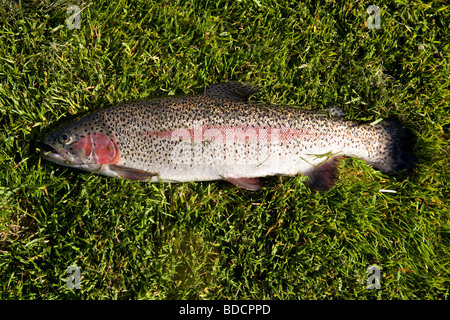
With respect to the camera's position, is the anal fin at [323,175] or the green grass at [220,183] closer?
the green grass at [220,183]

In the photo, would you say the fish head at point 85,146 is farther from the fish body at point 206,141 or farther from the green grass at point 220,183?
the green grass at point 220,183

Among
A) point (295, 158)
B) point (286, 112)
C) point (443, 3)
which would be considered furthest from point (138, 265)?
point (443, 3)

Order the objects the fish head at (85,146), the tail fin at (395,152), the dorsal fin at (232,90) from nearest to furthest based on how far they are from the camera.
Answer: the fish head at (85,146) → the dorsal fin at (232,90) → the tail fin at (395,152)

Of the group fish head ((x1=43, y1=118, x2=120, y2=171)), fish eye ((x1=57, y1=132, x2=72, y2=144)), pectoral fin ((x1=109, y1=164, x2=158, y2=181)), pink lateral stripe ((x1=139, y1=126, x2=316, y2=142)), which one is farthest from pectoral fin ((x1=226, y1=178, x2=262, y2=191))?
fish eye ((x1=57, y1=132, x2=72, y2=144))

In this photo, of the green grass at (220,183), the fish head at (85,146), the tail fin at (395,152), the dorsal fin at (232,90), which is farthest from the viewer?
the tail fin at (395,152)

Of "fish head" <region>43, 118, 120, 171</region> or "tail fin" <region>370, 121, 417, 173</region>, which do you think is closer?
"fish head" <region>43, 118, 120, 171</region>

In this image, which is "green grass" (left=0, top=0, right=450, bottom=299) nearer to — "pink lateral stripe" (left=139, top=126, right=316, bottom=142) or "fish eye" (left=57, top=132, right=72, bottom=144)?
"fish eye" (left=57, top=132, right=72, bottom=144)

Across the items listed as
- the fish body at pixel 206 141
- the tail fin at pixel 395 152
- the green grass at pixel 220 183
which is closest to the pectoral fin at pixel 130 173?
the fish body at pixel 206 141
